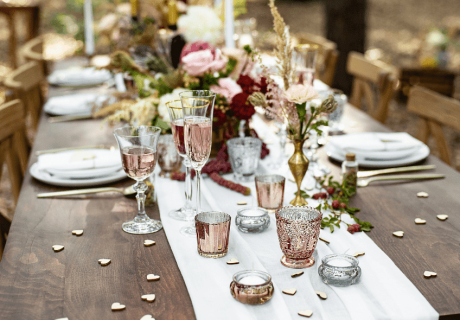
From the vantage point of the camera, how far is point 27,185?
4.57 ft

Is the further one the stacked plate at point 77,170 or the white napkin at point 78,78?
the white napkin at point 78,78

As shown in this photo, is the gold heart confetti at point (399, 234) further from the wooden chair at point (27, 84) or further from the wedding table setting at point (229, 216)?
the wooden chair at point (27, 84)

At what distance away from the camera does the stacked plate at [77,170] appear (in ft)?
4.51

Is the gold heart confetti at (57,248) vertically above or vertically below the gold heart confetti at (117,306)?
below

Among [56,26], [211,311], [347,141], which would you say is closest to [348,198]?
[347,141]

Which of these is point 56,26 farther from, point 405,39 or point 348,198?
point 348,198

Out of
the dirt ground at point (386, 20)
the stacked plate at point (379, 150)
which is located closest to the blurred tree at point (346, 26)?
the dirt ground at point (386, 20)

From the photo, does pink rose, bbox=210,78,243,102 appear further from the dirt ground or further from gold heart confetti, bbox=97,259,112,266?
the dirt ground

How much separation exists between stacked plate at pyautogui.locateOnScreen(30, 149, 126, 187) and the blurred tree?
3.64 meters

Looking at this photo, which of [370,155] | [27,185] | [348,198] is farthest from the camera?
[370,155]

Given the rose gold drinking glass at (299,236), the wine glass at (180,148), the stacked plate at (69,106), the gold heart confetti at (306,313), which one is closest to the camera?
the gold heart confetti at (306,313)

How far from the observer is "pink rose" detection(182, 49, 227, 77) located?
144cm

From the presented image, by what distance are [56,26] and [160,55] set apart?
650 centimetres

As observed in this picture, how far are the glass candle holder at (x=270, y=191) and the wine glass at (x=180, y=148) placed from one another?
0.53 feet
